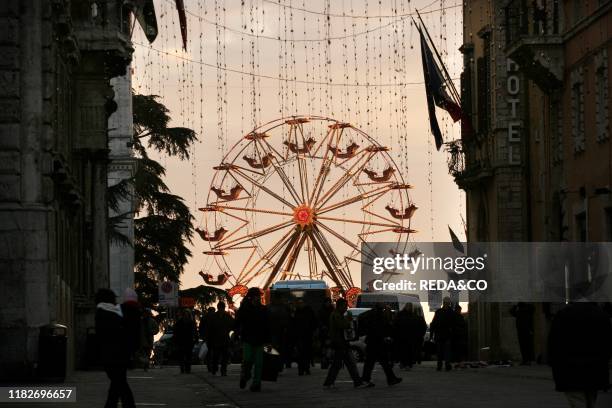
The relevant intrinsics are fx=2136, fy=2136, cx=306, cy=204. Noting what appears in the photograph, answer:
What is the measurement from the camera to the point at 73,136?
51.7m

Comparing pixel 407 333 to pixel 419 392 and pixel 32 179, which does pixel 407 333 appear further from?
pixel 419 392

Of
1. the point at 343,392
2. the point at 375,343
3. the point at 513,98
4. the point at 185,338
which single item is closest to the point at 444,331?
the point at 185,338

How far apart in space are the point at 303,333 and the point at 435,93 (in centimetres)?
1512

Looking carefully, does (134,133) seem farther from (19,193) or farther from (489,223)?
(19,193)

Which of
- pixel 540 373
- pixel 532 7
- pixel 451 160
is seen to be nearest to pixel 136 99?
pixel 451 160

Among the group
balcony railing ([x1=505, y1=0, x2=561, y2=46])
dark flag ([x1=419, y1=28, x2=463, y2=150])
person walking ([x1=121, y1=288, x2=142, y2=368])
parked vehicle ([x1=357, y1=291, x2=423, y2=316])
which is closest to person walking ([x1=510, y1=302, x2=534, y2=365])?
balcony railing ([x1=505, y1=0, x2=561, y2=46])

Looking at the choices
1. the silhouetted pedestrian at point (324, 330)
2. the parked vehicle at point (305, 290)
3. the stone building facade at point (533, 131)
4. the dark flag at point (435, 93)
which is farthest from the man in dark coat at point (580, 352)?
the parked vehicle at point (305, 290)

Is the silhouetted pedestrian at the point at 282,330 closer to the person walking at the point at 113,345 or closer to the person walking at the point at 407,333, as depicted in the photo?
the person walking at the point at 407,333

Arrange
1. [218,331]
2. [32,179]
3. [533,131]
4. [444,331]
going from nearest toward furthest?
[32,179] → [218,331] → [444,331] → [533,131]

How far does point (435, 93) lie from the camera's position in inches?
2420

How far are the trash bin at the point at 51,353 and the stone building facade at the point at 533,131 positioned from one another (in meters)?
16.1

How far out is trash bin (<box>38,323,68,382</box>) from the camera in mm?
37469

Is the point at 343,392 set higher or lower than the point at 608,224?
lower

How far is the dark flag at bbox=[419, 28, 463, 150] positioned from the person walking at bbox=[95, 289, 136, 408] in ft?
121
